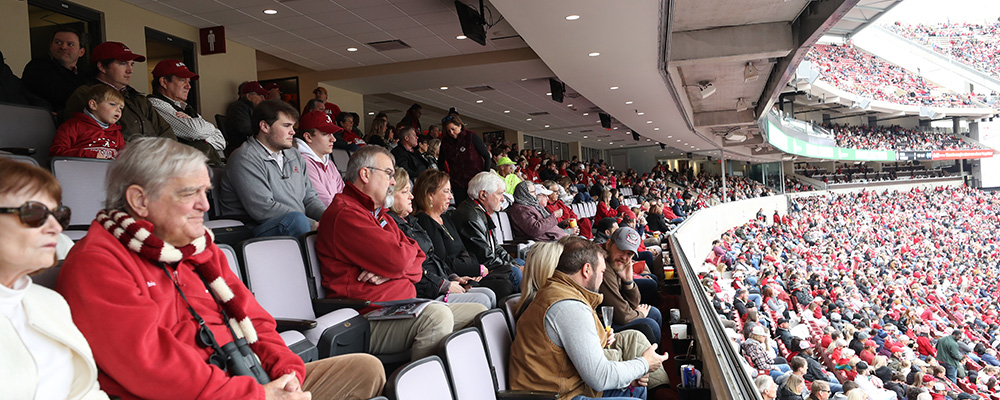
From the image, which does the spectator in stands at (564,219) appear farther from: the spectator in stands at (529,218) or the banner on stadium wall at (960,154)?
the banner on stadium wall at (960,154)

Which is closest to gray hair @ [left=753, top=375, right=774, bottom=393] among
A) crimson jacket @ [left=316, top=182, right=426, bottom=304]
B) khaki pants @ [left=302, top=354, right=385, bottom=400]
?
→ crimson jacket @ [left=316, top=182, right=426, bottom=304]

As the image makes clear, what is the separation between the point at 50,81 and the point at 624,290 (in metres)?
3.84

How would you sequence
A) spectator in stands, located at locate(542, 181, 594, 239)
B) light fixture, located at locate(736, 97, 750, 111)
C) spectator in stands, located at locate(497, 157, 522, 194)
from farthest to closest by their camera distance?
light fixture, located at locate(736, 97, 750, 111) < spectator in stands, located at locate(542, 181, 594, 239) < spectator in stands, located at locate(497, 157, 522, 194)

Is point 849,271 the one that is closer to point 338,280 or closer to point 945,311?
point 945,311

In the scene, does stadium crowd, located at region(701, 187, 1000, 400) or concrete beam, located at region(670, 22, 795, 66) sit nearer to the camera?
concrete beam, located at region(670, 22, 795, 66)

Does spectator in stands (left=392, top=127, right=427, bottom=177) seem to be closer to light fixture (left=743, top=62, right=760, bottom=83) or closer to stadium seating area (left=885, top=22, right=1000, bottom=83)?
light fixture (left=743, top=62, right=760, bottom=83)

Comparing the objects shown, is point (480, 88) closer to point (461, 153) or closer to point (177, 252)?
point (461, 153)

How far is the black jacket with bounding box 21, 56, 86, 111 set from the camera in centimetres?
434

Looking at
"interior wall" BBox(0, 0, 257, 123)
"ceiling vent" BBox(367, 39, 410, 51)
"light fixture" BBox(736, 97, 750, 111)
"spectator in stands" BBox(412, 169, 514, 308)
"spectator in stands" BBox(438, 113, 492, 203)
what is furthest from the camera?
"light fixture" BBox(736, 97, 750, 111)

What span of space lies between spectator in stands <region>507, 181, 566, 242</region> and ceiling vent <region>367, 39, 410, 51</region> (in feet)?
11.0

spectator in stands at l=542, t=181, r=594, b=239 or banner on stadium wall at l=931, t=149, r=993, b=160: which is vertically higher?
banner on stadium wall at l=931, t=149, r=993, b=160

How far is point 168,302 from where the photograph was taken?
1.59 metres

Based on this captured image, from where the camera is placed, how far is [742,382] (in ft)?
10.5

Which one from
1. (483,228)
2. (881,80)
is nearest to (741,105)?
(483,228)
